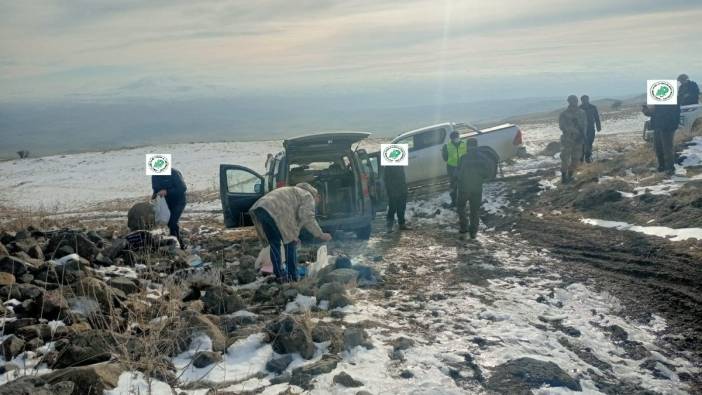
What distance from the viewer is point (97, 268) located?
7840mm

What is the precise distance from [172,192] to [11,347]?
495 cm

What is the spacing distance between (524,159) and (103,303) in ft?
53.4

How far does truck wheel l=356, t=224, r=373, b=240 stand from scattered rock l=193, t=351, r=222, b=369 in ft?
18.9

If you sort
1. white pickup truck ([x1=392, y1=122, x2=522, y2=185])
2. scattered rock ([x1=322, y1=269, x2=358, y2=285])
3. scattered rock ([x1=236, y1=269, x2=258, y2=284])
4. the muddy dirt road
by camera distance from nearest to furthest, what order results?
1. the muddy dirt road
2. scattered rock ([x1=322, y1=269, x2=358, y2=285])
3. scattered rock ([x1=236, y1=269, x2=258, y2=284])
4. white pickup truck ([x1=392, y1=122, x2=522, y2=185])

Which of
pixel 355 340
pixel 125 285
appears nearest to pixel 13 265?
pixel 125 285

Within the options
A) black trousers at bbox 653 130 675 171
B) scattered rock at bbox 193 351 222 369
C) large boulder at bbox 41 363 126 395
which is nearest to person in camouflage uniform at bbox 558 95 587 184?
black trousers at bbox 653 130 675 171

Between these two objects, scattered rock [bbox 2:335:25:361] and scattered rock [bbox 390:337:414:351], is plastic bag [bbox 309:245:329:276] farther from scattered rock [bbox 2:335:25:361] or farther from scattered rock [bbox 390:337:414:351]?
scattered rock [bbox 2:335:25:361]

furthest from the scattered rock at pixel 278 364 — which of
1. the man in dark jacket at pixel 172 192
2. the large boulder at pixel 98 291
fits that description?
the man in dark jacket at pixel 172 192

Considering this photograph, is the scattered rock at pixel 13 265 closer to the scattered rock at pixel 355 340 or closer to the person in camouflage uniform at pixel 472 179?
the scattered rock at pixel 355 340

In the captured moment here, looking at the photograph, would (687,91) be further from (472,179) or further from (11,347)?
(11,347)

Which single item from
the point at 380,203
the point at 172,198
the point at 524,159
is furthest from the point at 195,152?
the point at 172,198

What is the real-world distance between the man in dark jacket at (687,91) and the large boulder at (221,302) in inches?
469

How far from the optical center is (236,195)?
10.5m

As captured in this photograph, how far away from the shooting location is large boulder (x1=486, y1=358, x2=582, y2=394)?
460cm
